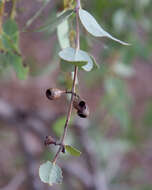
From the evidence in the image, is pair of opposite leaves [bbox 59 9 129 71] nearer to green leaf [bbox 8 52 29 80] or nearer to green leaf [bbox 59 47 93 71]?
green leaf [bbox 59 47 93 71]

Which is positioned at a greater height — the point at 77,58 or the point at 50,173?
the point at 77,58

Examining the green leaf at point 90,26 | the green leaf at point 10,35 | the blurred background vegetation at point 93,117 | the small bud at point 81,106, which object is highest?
the green leaf at point 90,26

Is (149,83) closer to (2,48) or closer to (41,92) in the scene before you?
(41,92)

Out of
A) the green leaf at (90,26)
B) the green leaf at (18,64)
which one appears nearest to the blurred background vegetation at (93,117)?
the green leaf at (18,64)

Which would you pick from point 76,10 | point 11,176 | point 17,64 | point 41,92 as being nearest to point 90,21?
point 76,10

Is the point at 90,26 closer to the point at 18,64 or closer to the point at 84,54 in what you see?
the point at 84,54

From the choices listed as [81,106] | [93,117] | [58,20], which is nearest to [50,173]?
[81,106]

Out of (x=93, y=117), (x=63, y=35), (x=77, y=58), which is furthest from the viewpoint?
(x=93, y=117)

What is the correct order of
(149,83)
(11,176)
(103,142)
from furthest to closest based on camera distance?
(149,83) → (11,176) → (103,142)

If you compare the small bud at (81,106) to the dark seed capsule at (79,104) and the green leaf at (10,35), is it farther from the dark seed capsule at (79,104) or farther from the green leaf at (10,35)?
the green leaf at (10,35)
